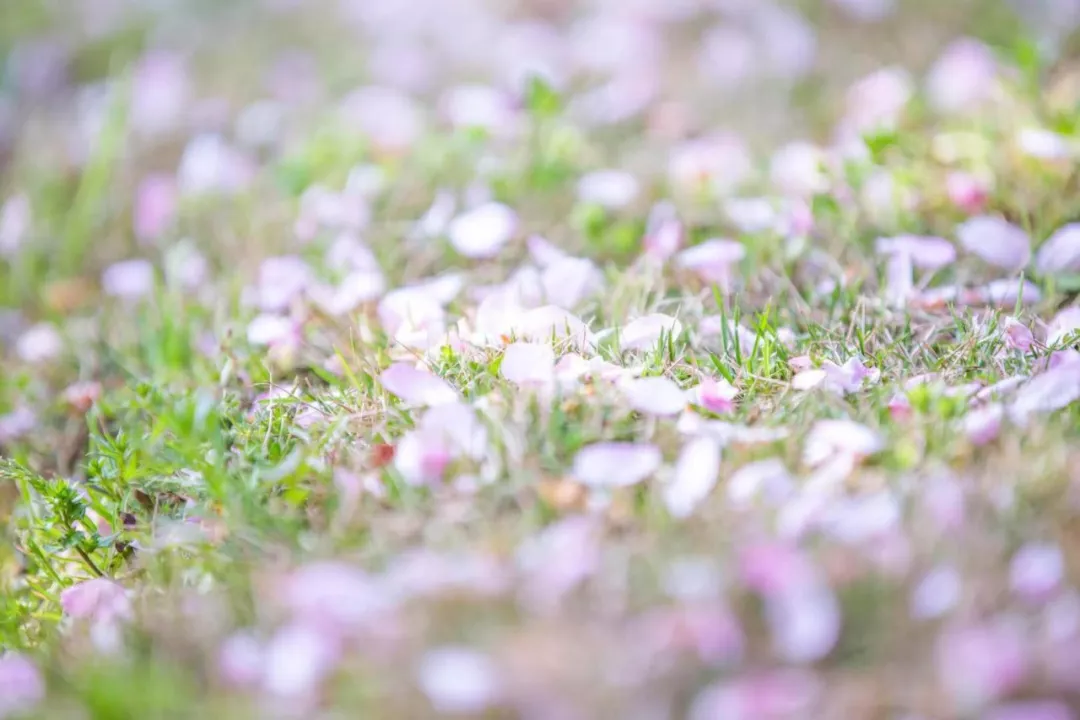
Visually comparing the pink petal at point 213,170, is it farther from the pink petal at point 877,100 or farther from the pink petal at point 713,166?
the pink petal at point 877,100

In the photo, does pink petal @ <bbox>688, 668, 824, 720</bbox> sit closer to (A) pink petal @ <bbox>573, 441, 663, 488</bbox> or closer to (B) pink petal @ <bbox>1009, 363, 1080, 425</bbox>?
(A) pink petal @ <bbox>573, 441, 663, 488</bbox>

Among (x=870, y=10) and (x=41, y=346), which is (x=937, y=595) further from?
(x=870, y=10)

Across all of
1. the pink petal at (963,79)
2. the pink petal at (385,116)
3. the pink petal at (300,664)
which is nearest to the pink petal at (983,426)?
the pink petal at (300,664)

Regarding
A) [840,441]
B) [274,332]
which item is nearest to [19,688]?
[274,332]

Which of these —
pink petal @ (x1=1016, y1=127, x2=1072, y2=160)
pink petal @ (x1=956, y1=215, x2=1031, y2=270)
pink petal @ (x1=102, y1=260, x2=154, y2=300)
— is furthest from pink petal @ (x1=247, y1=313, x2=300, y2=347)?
pink petal @ (x1=1016, y1=127, x2=1072, y2=160)

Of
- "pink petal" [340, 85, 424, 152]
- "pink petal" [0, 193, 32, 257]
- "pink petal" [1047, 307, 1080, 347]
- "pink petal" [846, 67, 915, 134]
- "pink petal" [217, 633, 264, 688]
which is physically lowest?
"pink petal" [0, 193, 32, 257]

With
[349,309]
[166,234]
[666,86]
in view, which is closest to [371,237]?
[349,309]
